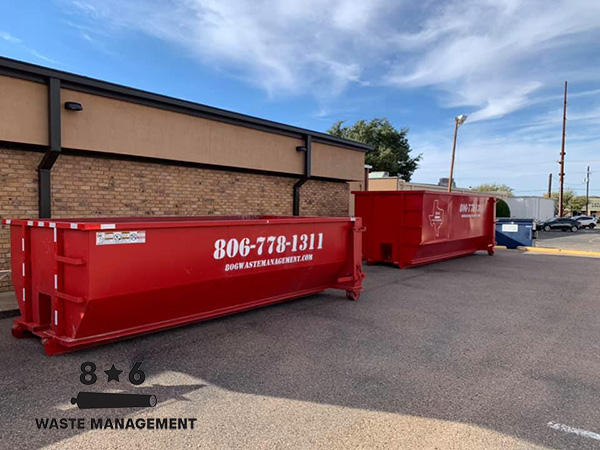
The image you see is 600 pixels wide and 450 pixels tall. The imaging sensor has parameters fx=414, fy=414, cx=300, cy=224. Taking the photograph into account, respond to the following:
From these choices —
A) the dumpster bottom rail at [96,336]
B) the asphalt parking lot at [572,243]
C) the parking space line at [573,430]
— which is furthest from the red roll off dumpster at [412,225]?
the asphalt parking lot at [572,243]

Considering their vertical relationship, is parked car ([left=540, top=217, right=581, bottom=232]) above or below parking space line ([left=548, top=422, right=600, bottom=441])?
above

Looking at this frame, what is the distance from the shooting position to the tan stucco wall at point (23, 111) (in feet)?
23.3

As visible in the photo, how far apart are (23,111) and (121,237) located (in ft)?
14.9

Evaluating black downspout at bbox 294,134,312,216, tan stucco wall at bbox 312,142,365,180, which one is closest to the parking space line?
black downspout at bbox 294,134,312,216

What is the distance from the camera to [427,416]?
11.1 feet

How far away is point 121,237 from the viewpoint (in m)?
4.55

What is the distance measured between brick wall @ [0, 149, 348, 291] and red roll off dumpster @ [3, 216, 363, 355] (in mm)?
2592

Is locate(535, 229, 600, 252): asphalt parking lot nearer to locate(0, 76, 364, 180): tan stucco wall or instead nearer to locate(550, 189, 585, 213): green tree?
locate(0, 76, 364, 180): tan stucco wall

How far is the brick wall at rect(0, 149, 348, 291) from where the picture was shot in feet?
24.8

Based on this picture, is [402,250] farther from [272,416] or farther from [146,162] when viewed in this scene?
[272,416]

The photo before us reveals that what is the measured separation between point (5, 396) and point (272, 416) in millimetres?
2378

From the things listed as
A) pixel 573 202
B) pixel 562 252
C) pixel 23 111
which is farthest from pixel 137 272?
pixel 573 202

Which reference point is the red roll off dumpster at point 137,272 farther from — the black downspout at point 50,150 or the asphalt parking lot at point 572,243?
the asphalt parking lot at point 572,243

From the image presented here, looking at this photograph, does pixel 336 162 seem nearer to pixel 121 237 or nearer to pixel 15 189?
pixel 15 189
